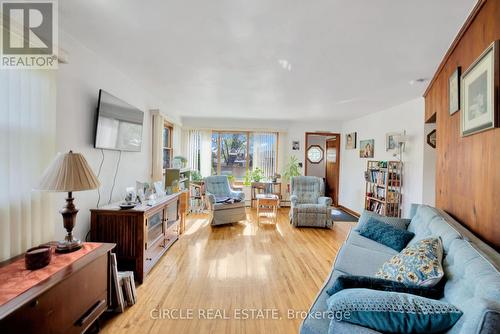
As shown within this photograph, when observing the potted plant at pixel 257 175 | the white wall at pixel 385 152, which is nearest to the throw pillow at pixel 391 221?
the white wall at pixel 385 152

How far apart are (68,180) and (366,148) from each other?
531cm

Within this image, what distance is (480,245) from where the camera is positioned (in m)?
1.36

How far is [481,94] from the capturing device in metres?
1.56

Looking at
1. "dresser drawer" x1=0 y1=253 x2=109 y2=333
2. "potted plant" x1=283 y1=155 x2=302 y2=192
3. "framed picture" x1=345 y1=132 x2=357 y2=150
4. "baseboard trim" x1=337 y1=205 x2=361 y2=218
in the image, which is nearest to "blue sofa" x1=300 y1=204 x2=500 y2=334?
"dresser drawer" x1=0 y1=253 x2=109 y2=333

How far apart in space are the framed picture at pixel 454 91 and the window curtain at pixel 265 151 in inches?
171

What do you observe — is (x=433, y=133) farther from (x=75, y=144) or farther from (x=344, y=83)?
(x=75, y=144)

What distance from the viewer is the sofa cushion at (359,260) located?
179cm

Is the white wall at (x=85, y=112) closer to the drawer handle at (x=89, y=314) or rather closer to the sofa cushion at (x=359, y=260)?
the drawer handle at (x=89, y=314)

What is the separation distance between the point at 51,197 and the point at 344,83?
341cm

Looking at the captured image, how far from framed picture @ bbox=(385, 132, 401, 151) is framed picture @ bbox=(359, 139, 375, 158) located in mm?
505

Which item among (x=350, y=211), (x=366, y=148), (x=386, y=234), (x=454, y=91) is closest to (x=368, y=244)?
(x=386, y=234)

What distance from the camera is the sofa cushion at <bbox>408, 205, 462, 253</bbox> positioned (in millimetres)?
1507

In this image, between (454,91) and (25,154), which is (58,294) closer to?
(25,154)

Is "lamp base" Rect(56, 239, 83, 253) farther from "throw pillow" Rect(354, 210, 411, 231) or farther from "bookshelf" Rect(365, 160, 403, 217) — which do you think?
"bookshelf" Rect(365, 160, 403, 217)
